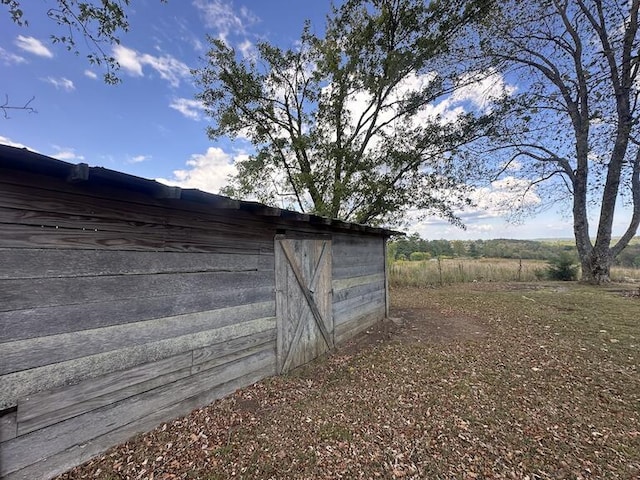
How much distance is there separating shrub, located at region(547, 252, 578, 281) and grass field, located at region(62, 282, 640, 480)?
12105 millimetres

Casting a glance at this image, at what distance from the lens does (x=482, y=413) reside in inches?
126

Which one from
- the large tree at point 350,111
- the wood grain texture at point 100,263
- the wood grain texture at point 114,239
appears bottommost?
the wood grain texture at point 100,263

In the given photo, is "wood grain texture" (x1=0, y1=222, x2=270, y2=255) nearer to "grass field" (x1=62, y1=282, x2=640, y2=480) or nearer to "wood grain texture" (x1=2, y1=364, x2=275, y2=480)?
"wood grain texture" (x1=2, y1=364, x2=275, y2=480)

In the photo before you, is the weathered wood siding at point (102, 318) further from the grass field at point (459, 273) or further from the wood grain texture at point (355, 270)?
the grass field at point (459, 273)

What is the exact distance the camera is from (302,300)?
4.63 m

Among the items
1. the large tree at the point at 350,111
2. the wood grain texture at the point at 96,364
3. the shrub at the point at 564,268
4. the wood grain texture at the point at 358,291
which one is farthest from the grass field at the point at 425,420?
the shrub at the point at 564,268

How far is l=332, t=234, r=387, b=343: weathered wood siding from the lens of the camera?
561 centimetres

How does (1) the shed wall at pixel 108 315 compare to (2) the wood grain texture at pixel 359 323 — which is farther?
(2) the wood grain texture at pixel 359 323

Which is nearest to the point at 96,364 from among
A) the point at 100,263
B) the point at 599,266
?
the point at 100,263

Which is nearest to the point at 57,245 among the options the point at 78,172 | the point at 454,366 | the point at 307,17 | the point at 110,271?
the point at 110,271

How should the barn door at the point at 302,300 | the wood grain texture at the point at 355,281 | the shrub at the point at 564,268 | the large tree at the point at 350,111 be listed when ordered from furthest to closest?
the shrub at the point at 564,268 → the large tree at the point at 350,111 → the wood grain texture at the point at 355,281 → the barn door at the point at 302,300

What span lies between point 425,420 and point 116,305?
3.38 meters

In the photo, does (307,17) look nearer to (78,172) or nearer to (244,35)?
(244,35)

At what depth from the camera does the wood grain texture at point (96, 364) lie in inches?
78.0
